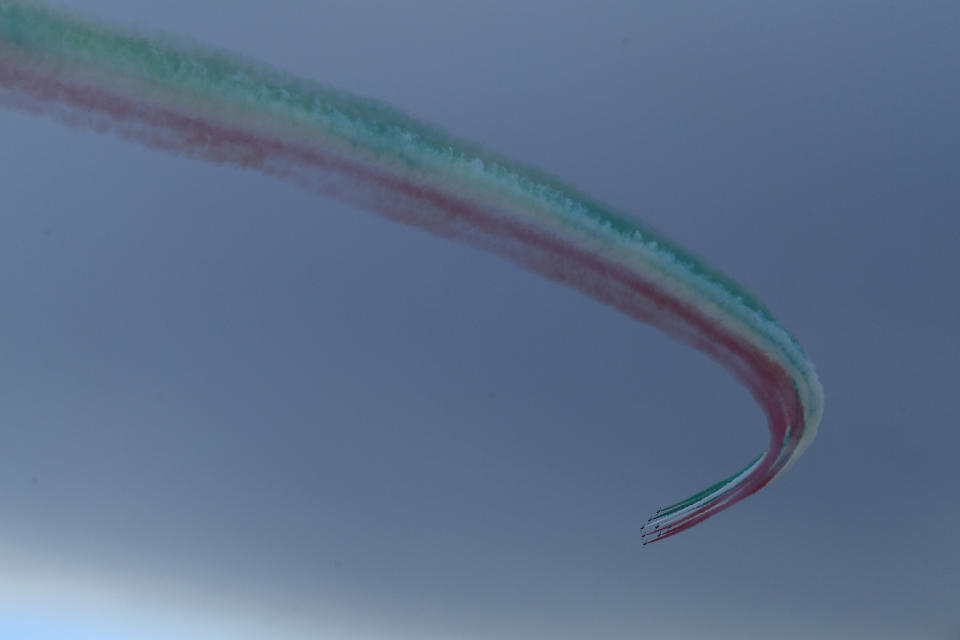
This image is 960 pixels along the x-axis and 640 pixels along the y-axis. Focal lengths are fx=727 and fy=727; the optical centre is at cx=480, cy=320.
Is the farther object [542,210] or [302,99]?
[542,210]

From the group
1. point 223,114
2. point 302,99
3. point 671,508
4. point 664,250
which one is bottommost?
point 671,508

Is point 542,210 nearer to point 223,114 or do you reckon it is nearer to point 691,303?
point 691,303

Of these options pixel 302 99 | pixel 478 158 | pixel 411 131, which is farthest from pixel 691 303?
pixel 302 99

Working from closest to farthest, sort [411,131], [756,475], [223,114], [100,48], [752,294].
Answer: [100,48] → [223,114] → [411,131] → [752,294] → [756,475]

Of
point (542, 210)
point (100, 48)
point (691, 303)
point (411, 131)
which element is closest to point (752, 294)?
point (691, 303)

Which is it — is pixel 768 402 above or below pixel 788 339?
below

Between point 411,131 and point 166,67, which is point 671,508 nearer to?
point 411,131

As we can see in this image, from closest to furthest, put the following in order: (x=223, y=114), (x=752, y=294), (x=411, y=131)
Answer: (x=223, y=114)
(x=411, y=131)
(x=752, y=294)

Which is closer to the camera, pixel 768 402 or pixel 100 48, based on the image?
pixel 100 48

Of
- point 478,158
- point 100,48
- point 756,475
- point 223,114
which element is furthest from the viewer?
point 756,475
